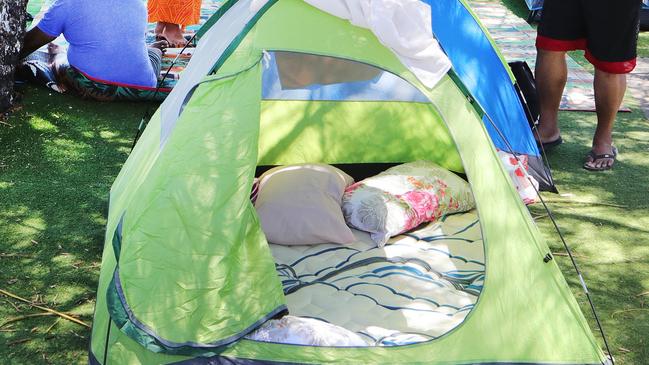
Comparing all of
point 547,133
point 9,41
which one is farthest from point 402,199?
point 9,41

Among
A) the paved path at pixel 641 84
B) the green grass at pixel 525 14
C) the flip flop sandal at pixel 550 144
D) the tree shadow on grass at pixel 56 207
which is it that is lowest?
the green grass at pixel 525 14

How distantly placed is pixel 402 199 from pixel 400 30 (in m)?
0.96

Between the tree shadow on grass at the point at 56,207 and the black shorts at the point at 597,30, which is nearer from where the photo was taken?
the tree shadow on grass at the point at 56,207

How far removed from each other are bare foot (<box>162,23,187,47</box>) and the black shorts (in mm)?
2602

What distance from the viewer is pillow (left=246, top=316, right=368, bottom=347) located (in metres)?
2.62

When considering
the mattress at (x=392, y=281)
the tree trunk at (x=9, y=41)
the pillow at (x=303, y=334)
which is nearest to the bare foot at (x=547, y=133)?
the mattress at (x=392, y=281)

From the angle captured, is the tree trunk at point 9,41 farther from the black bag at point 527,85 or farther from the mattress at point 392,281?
the black bag at point 527,85

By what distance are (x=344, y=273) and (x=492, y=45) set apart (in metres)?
1.41

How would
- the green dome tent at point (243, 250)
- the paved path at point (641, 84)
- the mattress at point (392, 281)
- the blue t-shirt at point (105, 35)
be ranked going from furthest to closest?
the paved path at point (641, 84) < the blue t-shirt at point (105, 35) < the mattress at point (392, 281) < the green dome tent at point (243, 250)

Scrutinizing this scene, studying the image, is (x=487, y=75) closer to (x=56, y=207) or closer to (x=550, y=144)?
(x=550, y=144)

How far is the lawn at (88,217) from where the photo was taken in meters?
3.03

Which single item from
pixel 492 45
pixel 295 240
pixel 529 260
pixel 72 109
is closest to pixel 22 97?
pixel 72 109

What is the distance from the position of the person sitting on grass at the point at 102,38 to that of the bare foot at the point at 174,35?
3.51 feet

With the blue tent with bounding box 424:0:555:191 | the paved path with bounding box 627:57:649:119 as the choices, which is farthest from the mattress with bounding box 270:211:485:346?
the paved path with bounding box 627:57:649:119
